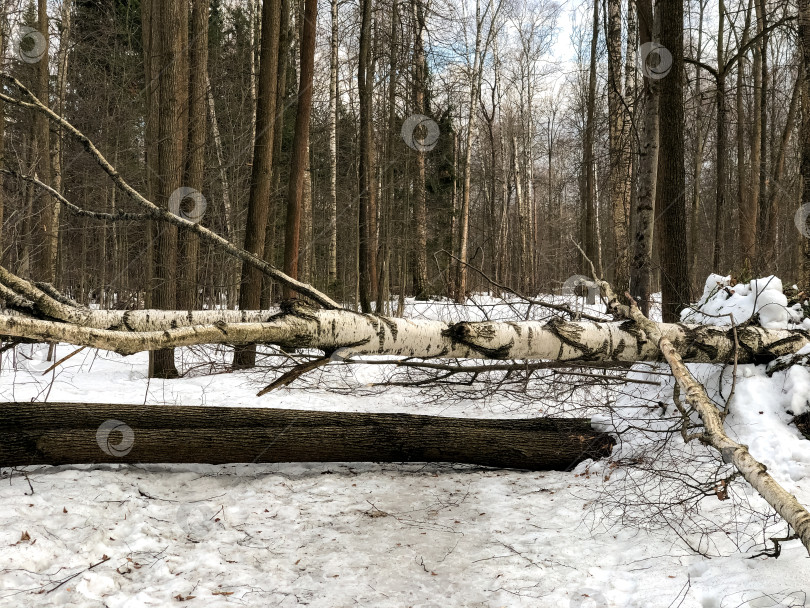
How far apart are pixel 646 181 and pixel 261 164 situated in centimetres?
573

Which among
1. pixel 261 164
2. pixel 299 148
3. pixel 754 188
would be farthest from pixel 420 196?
pixel 754 188

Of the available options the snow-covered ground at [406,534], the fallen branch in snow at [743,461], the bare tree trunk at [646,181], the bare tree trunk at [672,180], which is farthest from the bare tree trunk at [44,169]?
the fallen branch in snow at [743,461]

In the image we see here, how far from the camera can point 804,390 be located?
4.02m

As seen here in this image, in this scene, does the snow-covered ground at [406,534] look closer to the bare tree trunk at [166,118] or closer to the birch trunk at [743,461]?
the birch trunk at [743,461]

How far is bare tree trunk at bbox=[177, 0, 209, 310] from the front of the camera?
→ 8.16 m

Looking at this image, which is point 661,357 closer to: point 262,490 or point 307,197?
point 262,490

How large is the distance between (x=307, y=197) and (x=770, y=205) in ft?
41.8

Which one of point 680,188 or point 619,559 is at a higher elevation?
point 680,188

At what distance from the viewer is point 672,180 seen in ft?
21.8

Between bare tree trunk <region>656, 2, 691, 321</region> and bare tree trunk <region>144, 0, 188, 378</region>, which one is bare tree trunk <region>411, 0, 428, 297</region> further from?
bare tree trunk <region>656, 2, 691, 321</region>

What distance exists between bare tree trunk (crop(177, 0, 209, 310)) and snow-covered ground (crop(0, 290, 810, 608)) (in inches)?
152

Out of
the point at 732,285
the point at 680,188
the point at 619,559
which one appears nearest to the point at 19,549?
the point at 619,559

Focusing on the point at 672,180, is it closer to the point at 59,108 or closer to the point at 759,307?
the point at 759,307

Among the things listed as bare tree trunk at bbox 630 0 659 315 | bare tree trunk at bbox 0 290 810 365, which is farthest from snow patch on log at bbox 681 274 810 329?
bare tree trunk at bbox 630 0 659 315
